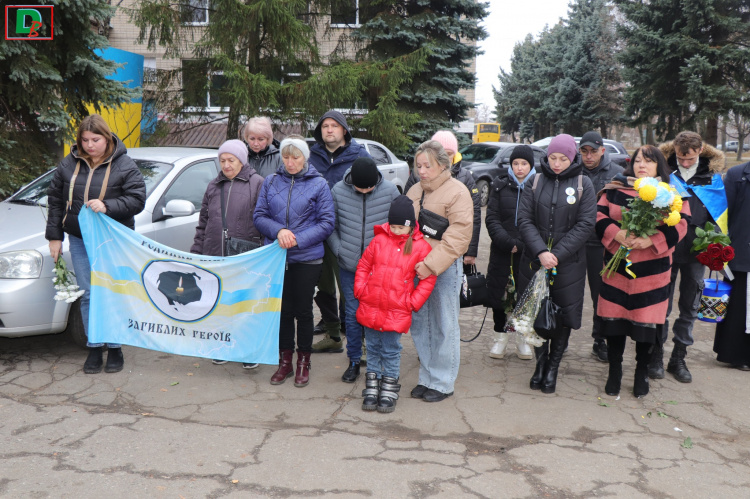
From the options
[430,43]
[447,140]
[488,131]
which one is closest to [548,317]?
[447,140]

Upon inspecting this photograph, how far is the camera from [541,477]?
369 cm

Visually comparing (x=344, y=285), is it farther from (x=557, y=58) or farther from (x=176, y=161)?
(x=557, y=58)

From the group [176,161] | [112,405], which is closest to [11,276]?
[112,405]

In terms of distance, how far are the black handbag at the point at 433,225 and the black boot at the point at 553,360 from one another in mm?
1323

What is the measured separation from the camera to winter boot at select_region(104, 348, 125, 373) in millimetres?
5246

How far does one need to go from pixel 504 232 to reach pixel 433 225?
127cm

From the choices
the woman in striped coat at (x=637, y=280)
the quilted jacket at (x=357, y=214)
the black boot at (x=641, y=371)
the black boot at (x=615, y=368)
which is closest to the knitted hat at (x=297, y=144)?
the quilted jacket at (x=357, y=214)

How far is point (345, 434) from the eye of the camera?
4195mm

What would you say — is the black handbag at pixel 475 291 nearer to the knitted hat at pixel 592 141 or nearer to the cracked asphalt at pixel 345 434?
the cracked asphalt at pixel 345 434

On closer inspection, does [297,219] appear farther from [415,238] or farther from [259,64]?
[259,64]

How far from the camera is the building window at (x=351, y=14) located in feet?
50.2

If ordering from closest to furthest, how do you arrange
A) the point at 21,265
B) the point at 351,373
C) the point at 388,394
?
the point at 388,394 → the point at 21,265 → the point at 351,373

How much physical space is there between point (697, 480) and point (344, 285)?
2.73 meters

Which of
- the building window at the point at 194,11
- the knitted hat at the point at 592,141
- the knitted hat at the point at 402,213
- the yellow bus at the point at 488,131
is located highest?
the building window at the point at 194,11
